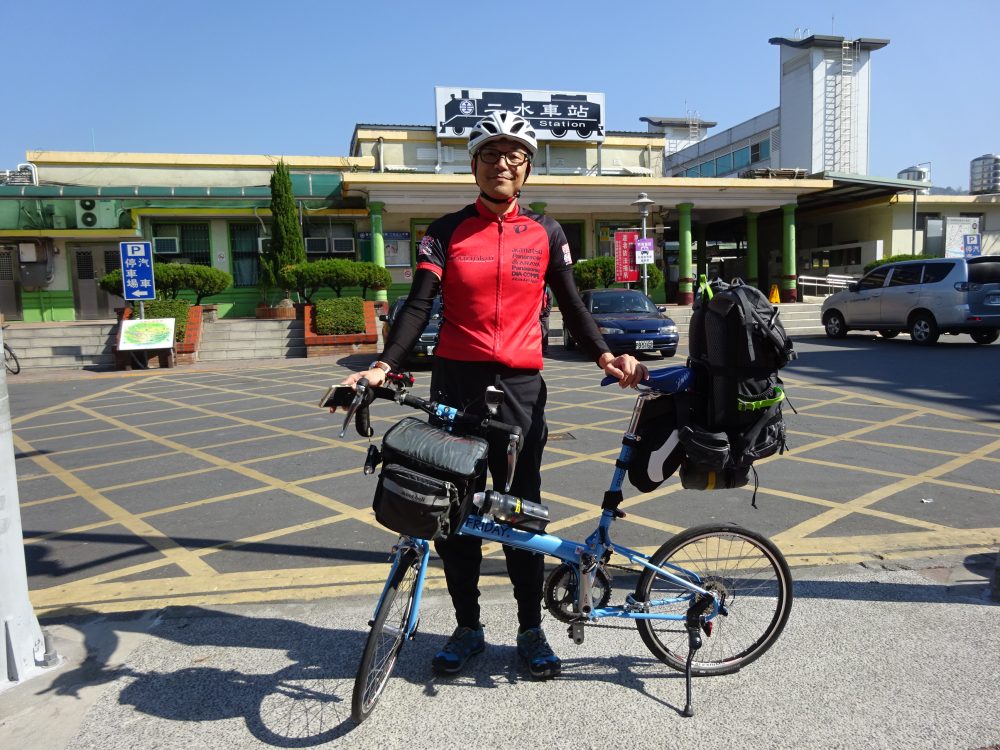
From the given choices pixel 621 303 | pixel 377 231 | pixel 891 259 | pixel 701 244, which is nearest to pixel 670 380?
pixel 621 303

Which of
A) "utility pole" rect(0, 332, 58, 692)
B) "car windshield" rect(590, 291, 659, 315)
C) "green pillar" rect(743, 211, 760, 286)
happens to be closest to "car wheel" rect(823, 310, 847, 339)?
"car windshield" rect(590, 291, 659, 315)

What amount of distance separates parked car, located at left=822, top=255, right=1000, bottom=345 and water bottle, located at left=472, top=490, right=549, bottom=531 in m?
14.4

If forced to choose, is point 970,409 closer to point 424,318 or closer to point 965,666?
point 965,666

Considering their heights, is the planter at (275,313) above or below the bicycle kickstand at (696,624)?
above

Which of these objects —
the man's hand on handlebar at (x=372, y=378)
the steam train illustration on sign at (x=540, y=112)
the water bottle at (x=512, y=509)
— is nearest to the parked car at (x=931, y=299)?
the steam train illustration on sign at (x=540, y=112)

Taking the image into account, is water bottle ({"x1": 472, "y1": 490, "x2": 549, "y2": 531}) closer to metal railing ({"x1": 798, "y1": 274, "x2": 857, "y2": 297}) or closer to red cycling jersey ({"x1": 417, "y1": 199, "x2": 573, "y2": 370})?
red cycling jersey ({"x1": 417, "y1": 199, "x2": 573, "y2": 370})

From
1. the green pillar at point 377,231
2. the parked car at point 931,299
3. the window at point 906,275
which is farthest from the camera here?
the green pillar at point 377,231

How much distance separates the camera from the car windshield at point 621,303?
1550 centimetres

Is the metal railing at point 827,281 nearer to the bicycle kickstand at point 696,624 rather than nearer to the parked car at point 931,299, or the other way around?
the parked car at point 931,299

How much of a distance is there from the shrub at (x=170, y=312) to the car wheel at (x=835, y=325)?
1537 centimetres

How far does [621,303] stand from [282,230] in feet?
32.7

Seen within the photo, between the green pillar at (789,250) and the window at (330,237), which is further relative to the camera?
the green pillar at (789,250)

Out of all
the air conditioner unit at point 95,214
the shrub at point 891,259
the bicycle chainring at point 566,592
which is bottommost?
the bicycle chainring at point 566,592

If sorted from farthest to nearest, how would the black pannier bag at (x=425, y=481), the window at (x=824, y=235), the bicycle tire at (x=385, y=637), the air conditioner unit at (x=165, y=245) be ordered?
the window at (x=824, y=235)
the air conditioner unit at (x=165, y=245)
the bicycle tire at (x=385, y=637)
the black pannier bag at (x=425, y=481)
